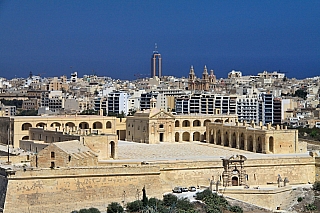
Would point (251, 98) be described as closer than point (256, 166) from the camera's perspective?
No

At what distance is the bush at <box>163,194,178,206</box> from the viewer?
3517cm

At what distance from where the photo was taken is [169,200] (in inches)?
1393

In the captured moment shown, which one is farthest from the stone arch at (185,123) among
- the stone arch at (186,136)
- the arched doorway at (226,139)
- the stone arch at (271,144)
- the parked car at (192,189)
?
the parked car at (192,189)

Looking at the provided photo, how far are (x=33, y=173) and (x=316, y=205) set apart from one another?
42.0ft

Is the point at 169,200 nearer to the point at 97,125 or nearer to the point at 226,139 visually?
the point at 226,139

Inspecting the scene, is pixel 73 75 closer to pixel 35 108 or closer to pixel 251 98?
pixel 35 108

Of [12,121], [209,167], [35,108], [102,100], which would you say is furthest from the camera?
[35,108]

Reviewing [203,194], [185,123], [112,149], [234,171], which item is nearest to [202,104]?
[185,123]

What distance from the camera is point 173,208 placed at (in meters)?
33.8

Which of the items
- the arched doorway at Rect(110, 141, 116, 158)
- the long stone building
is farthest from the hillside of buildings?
the arched doorway at Rect(110, 141, 116, 158)

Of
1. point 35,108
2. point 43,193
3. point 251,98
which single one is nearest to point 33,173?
point 43,193

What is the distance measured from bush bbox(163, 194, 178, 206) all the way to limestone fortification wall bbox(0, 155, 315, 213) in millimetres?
504

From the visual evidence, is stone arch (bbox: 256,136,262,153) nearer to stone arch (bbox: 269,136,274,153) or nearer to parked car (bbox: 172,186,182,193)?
stone arch (bbox: 269,136,274,153)

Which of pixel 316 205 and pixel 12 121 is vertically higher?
pixel 12 121
